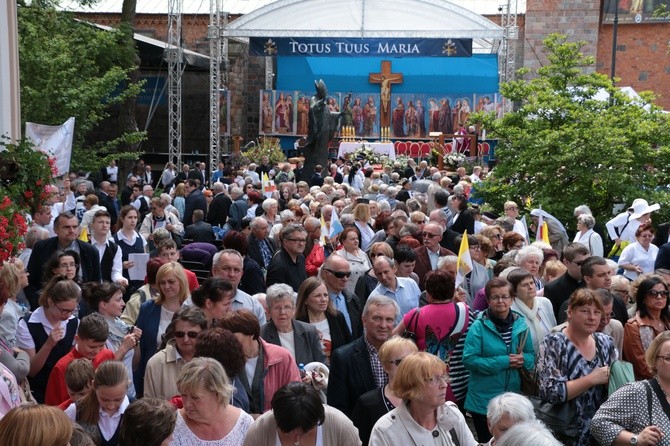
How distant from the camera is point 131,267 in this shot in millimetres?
11688

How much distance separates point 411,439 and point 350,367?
56.5 inches

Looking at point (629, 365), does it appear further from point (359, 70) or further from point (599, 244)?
point (359, 70)

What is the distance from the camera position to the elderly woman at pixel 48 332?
7.69 meters

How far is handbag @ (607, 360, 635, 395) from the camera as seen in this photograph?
6.59 meters

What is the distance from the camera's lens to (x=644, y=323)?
7.68 m

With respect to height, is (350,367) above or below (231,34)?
below

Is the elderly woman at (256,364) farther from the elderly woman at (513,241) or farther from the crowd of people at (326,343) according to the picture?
the elderly woman at (513,241)

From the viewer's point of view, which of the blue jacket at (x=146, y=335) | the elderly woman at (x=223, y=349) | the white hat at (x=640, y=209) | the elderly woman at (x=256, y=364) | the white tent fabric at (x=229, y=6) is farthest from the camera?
the white tent fabric at (x=229, y=6)

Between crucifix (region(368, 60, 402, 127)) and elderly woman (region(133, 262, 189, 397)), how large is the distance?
40.4 metres

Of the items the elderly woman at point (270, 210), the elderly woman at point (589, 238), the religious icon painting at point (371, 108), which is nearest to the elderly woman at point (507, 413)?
the elderly woman at point (589, 238)

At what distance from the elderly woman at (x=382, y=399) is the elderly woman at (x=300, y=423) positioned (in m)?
0.61

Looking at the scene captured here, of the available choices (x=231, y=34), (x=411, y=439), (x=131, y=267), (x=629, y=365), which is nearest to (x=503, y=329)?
(x=629, y=365)

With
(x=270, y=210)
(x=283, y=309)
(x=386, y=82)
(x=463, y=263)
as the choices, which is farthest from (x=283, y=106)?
(x=283, y=309)

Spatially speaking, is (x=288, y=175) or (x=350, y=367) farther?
(x=288, y=175)
